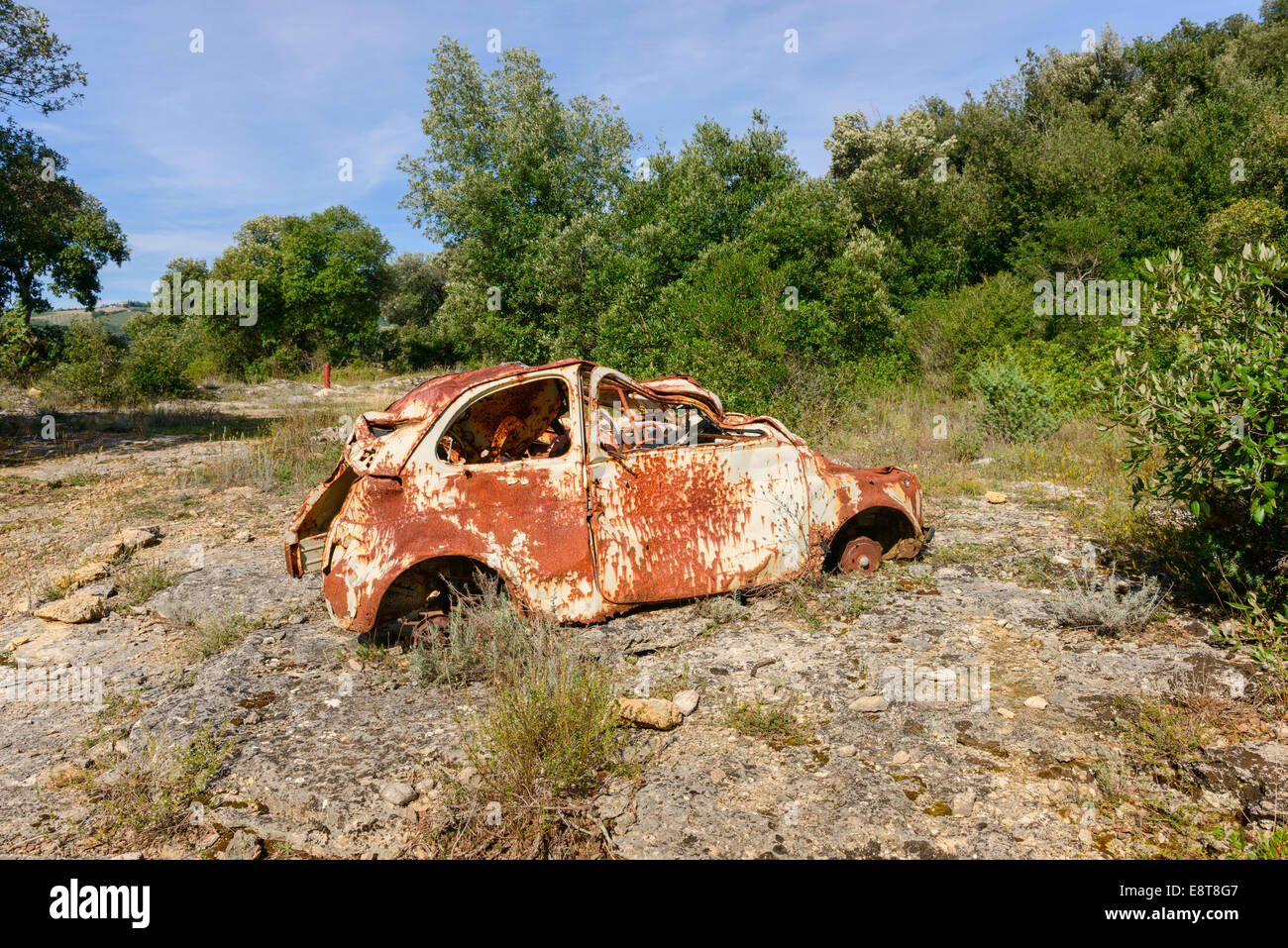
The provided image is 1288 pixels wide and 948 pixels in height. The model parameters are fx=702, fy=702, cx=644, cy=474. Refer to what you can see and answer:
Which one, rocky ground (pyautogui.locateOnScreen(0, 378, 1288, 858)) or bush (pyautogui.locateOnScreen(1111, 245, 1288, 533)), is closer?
rocky ground (pyautogui.locateOnScreen(0, 378, 1288, 858))

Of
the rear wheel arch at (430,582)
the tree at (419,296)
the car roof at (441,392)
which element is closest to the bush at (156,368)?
the car roof at (441,392)

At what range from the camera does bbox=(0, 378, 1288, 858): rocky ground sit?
9.56 feet

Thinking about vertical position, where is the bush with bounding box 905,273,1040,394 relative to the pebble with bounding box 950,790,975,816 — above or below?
above

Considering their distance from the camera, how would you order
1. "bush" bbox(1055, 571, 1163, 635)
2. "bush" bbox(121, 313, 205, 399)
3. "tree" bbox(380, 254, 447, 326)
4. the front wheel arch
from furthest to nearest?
"tree" bbox(380, 254, 447, 326) < "bush" bbox(121, 313, 205, 399) < the front wheel arch < "bush" bbox(1055, 571, 1163, 635)

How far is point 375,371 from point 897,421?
25687mm

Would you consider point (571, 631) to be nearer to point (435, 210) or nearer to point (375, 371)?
point (435, 210)

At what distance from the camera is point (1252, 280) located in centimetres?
447

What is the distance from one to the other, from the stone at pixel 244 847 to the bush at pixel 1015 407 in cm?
1102

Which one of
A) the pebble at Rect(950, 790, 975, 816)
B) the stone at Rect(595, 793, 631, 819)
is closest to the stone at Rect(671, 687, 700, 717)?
the stone at Rect(595, 793, 631, 819)

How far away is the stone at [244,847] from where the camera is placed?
2.84m

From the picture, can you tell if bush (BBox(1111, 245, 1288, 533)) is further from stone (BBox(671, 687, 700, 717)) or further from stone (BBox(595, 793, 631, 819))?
stone (BBox(595, 793, 631, 819))

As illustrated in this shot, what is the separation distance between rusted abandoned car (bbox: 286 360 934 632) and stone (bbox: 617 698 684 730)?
92 cm

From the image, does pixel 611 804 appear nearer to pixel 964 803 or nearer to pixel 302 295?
pixel 964 803
